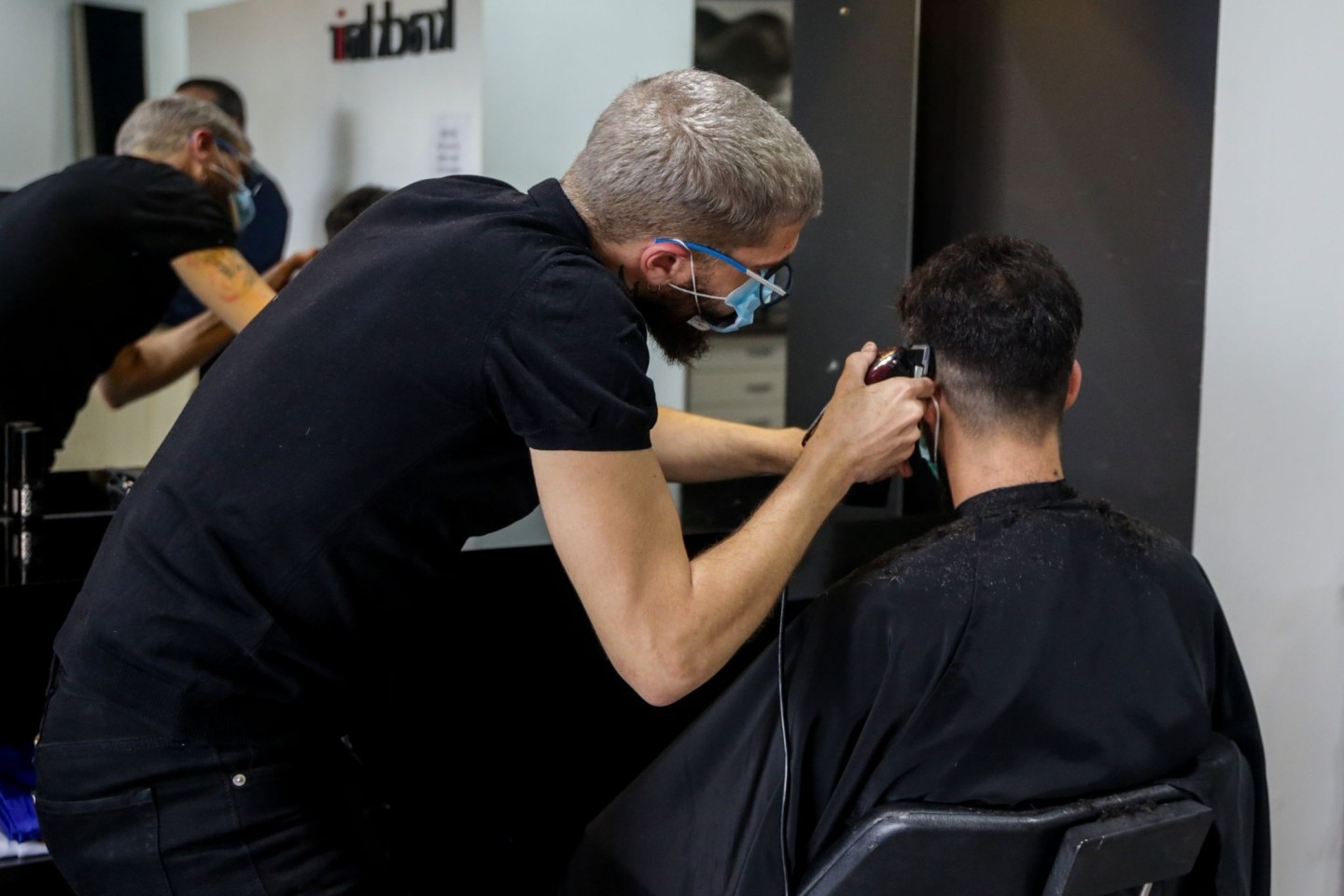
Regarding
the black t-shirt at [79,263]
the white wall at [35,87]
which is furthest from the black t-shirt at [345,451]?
the white wall at [35,87]

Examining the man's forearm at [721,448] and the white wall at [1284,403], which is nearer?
the man's forearm at [721,448]

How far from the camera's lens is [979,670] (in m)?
1.34

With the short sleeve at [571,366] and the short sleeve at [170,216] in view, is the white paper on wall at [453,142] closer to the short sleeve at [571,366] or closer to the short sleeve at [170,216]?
the short sleeve at [170,216]

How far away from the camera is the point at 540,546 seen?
6.04 feet

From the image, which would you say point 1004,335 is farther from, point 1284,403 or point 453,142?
point 453,142

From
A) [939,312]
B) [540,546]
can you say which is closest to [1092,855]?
[939,312]

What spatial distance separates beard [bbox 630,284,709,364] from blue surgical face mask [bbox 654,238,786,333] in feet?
0.04

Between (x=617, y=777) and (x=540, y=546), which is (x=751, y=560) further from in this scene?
(x=617, y=777)

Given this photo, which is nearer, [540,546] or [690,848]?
[690,848]

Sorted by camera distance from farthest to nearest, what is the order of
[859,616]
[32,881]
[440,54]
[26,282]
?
[440,54]
[26,282]
[32,881]
[859,616]

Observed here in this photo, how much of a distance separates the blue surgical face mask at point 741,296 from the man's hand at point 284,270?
1.54 meters

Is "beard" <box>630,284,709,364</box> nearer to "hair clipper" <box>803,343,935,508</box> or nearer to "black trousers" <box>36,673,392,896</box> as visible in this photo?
"hair clipper" <box>803,343,935,508</box>

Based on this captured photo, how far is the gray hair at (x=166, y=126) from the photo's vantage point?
246 centimetres

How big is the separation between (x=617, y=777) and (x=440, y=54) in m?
2.00
